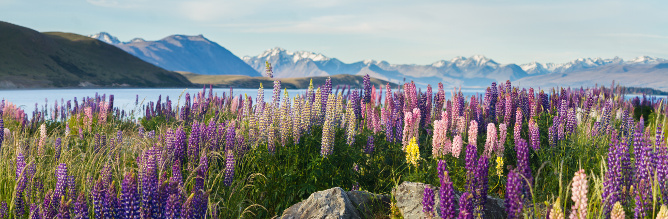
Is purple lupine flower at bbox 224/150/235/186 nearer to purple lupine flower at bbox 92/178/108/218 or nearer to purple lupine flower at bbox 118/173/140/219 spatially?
purple lupine flower at bbox 92/178/108/218

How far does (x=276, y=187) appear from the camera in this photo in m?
6.44

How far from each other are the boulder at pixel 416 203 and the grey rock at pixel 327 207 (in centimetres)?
57

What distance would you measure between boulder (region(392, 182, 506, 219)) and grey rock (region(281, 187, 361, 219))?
A: 57 centimetres

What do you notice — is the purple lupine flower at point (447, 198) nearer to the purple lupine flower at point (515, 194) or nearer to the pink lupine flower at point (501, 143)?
the purple lupine flower at point (515, 194)

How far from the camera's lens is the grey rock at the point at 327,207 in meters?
5.11

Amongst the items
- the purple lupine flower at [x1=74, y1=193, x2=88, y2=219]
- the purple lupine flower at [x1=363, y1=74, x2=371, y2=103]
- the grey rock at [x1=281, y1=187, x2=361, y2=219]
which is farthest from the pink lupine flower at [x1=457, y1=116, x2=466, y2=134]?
the purple lupine flower at [x1=74, y1=193, x2=88, y2=219]

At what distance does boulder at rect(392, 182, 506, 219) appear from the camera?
16.1ft

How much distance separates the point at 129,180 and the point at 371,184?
4491 mm

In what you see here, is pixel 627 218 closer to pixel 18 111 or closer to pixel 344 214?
pixel 344 214

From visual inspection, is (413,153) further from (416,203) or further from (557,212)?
(557,212)

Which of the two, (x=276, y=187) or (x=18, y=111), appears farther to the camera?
(x=18, y=111)

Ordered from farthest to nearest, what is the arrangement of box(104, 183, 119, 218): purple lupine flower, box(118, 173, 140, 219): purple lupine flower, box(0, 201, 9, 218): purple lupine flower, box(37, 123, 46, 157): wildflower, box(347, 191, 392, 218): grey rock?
1. box(37, 123, 46, 157): wildflower
2. box(347, 191, 392, 218): grey rock
3. box(0, 201, 9, 218): purple lupine flower
4. box(104, 183, 119, 218): purple lupine flower
5. box(118, 173, 140, 219): purple lupine flower

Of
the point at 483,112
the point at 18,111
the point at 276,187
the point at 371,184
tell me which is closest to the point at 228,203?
the point at 276,187

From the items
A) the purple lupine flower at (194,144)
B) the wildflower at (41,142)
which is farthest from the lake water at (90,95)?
the wildflower at (41,142)
